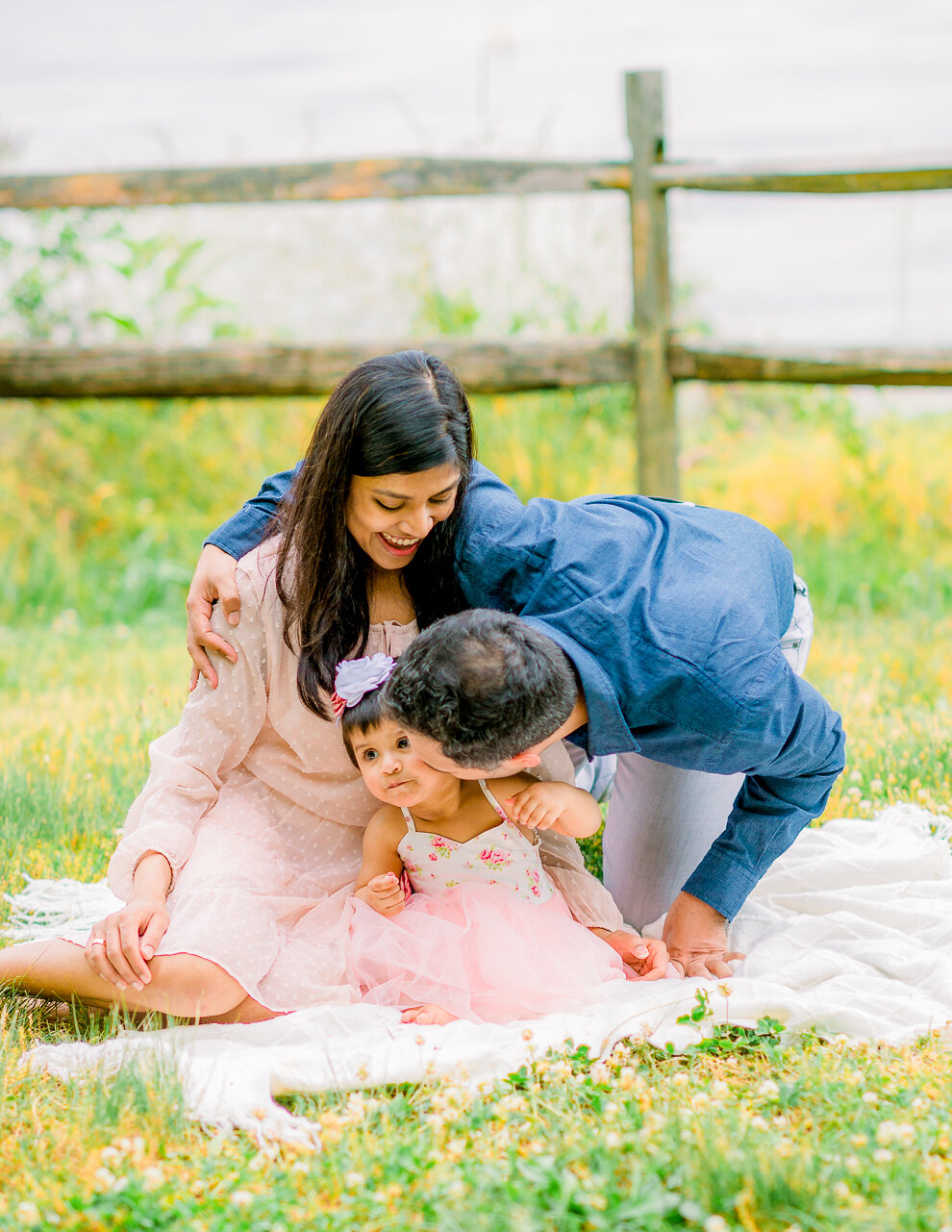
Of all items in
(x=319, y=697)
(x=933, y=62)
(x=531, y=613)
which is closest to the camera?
(x=531, y=613)

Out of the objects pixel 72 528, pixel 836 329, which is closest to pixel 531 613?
pixel 72 528

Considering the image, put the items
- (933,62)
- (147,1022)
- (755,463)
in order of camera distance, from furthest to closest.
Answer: (933,62), (755,463), (147,1022)

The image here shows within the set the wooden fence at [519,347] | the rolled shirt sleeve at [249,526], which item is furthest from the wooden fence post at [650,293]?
the rolled shirt sleeve at [249,526]

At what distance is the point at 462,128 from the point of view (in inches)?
228

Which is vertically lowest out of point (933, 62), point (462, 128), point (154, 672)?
point (154, 672)

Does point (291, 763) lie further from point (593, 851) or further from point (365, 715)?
point (593, 851)

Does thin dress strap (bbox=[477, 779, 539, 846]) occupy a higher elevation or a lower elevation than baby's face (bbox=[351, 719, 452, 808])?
lower

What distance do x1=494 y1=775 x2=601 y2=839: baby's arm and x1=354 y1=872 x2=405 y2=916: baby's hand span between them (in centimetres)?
24

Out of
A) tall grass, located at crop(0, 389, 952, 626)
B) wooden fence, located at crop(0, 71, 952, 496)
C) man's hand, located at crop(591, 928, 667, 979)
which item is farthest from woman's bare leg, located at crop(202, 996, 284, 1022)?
tall grass, located at crop(0, 389, 952, 626)

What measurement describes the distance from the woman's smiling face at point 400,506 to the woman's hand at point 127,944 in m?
0.73

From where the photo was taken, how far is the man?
179 centimetres

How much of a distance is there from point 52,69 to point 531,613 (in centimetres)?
663

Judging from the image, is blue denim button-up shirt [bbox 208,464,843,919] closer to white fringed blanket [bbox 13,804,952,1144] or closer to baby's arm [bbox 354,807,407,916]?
white fringed blanket [bbox 13,804,952,1144]

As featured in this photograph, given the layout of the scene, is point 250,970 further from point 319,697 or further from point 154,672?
point 154,672
